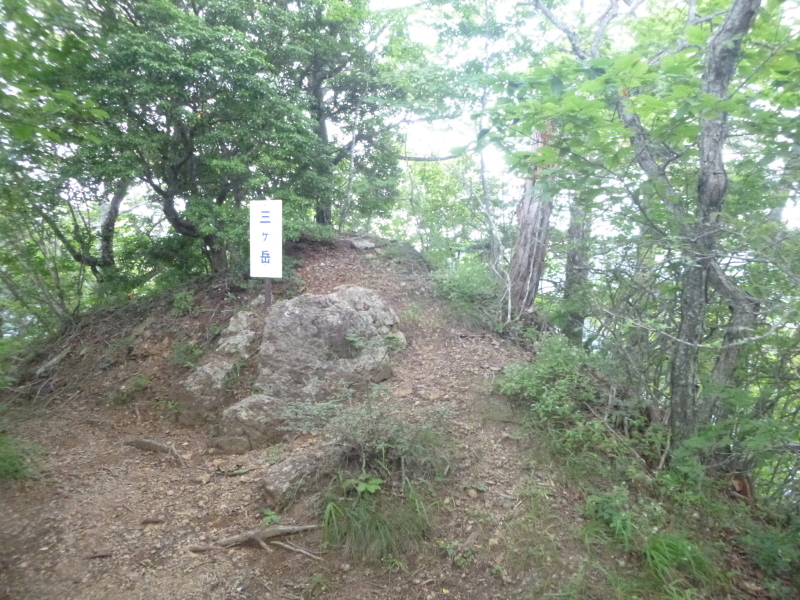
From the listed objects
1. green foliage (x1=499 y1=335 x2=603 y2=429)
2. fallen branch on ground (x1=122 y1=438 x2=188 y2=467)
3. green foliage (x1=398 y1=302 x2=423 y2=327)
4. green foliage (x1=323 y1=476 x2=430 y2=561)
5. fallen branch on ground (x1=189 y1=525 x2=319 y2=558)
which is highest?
green foliage (x1=398 y1=302 x2=423 y2=327)

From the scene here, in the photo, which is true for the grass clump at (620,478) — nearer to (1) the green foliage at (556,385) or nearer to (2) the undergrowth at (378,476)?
(1) the green foliage at (556,385)

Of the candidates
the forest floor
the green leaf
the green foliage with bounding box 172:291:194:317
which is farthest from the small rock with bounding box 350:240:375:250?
the green leaf

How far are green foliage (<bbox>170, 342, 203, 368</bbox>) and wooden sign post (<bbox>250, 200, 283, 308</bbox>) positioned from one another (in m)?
1.38

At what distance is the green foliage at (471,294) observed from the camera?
7273 millimetres

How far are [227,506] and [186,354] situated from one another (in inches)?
115

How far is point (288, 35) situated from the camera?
7.98m

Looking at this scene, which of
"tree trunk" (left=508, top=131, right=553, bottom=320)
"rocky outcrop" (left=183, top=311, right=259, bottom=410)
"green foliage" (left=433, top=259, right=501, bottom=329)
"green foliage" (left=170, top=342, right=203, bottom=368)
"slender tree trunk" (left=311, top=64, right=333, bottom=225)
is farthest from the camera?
"slender tree trunk" (left=311, top=64, right=333, bottom=225)

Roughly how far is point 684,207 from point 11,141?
218 inches

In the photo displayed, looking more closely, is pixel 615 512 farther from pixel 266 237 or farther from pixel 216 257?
pixel 216 257

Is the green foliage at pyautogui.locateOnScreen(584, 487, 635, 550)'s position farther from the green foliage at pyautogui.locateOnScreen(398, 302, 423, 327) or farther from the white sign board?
the white sign board

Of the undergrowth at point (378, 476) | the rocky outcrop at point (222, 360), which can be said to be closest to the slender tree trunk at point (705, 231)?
the undergrowth at point (378, 476)

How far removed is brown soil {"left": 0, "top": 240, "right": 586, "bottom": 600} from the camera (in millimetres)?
3387

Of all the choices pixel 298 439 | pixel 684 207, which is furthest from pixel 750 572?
pixel 298 439

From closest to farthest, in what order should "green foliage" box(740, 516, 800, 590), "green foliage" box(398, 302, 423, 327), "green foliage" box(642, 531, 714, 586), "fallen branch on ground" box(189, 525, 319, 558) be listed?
"green foliage" box(642, 531, 714, 586), "green foliage" box(740, 516, 800, 590), "fallen branch on ground" box(189, 525, 319, 558), "green foliage" box(398, 302, 423, 327)
